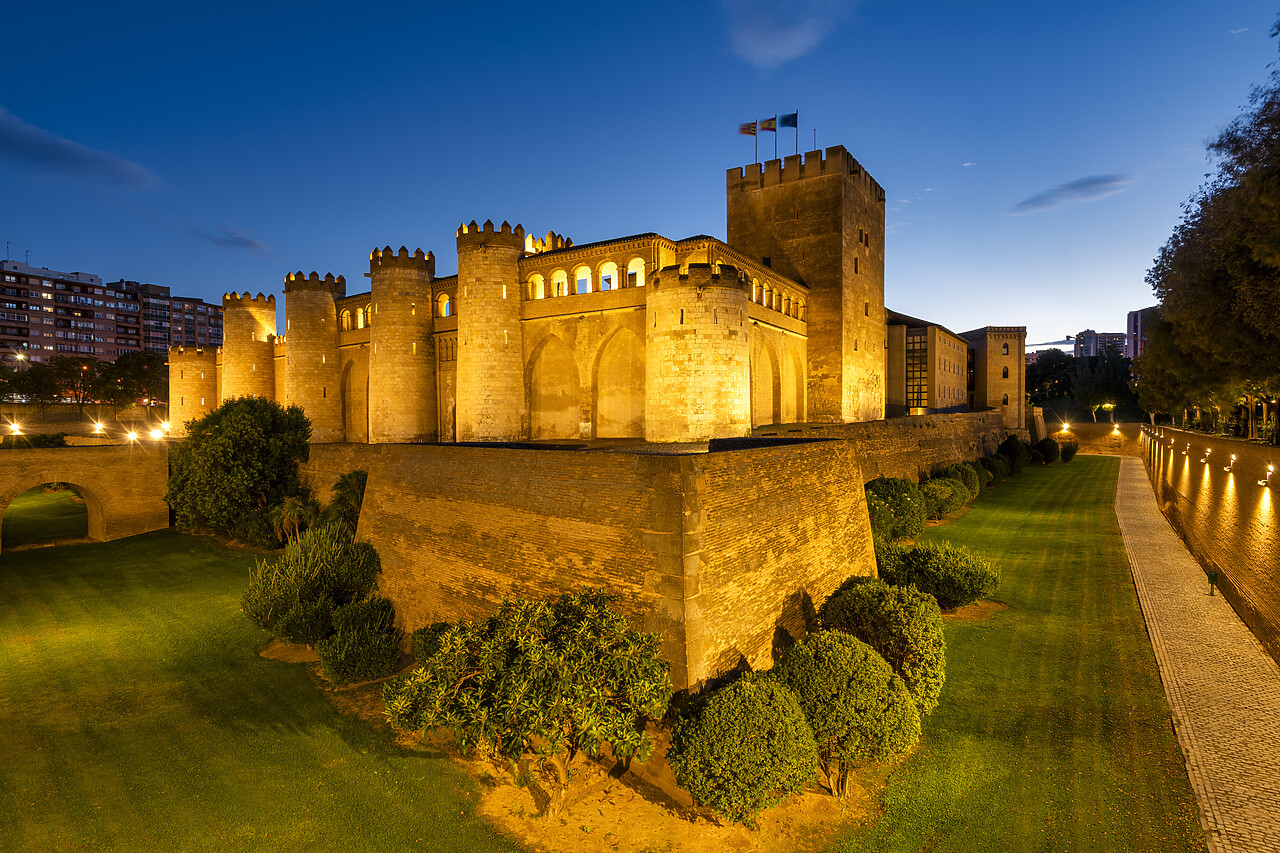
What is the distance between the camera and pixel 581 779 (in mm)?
9383

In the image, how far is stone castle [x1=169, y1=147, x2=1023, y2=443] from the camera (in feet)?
67.6

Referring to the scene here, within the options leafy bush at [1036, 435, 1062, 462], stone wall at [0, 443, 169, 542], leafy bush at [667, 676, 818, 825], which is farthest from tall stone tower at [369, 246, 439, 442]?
leafy bush at [1036, 435, 1062, 462]

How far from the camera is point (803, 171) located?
A: 31.5 m

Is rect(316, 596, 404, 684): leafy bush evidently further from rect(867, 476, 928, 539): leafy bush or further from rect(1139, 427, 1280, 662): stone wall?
rect(1139, 427, 1280, 662): stone wall

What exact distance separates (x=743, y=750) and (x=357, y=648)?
863cm

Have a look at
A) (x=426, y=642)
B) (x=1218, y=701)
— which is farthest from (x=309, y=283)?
(x=1218, y=701)

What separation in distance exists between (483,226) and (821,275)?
1732 cm

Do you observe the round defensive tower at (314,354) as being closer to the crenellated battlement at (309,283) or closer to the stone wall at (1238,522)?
the crenellated battlement at (309,283)

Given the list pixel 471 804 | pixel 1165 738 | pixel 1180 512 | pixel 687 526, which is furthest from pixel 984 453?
pixel 471 804

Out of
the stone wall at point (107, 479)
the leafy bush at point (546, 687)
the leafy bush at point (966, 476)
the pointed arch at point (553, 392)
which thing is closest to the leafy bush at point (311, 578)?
the leafy bush at point (546, 687)

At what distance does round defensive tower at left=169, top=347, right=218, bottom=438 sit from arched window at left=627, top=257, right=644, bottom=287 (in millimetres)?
34546

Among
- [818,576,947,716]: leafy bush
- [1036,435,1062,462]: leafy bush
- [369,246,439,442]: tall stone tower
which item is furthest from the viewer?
[1036,435,1062,462]: leafy bush

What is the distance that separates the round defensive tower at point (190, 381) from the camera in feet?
136

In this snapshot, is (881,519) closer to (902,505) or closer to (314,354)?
(902,505)
